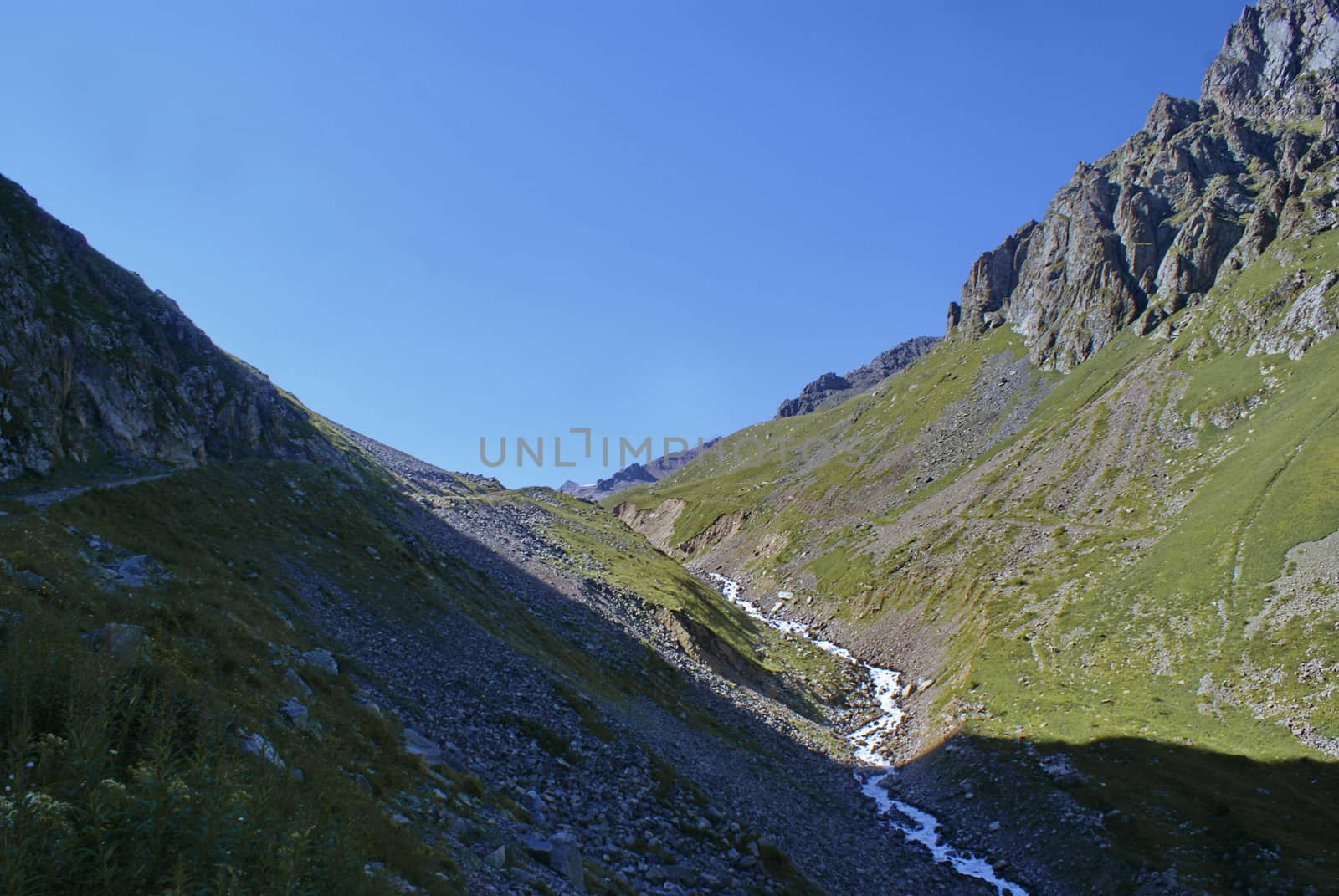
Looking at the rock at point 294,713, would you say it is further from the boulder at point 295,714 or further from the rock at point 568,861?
the rock at point 568,861

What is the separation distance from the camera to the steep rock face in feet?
105

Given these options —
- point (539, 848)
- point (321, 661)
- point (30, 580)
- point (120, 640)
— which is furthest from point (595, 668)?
point (120, 640)

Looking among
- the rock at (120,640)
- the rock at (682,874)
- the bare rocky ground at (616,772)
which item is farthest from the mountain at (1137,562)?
the rock at (120,640)

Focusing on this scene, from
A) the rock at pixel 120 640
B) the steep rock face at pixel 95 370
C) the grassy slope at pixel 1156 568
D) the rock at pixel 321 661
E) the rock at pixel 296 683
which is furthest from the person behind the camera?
the grassy slope at pixel 1156 568

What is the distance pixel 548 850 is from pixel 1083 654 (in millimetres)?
66541

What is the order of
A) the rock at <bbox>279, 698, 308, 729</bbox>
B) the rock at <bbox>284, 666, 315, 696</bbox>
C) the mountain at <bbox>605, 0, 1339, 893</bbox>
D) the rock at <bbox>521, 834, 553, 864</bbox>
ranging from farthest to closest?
the mountain at <bbox>605, 0, 1339, 893</bbox> → the rock at <bbox>284, 666, 315, 696</bbox> → the rock at <bbox>521, 834, 553, 864</bbox> → the rock at <bbox>279, 698, 308, 729</bbox>

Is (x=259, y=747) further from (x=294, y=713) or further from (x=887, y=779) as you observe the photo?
(x=887, y=779)

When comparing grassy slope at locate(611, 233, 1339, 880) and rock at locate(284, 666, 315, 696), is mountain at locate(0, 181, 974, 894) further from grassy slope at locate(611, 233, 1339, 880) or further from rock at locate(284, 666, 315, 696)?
grassy slope at locate(611, 233, 1339, 880)

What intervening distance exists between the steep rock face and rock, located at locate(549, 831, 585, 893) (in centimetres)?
2844

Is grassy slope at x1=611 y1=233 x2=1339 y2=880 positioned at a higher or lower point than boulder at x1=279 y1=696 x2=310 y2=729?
higher

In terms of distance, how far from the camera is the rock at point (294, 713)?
17.7 metres

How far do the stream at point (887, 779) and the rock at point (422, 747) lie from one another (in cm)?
3335

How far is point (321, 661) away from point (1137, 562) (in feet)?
285

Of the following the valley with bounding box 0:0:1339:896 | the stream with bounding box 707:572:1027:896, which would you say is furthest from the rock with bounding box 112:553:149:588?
the stream with bounding box 707:572:1027:896
